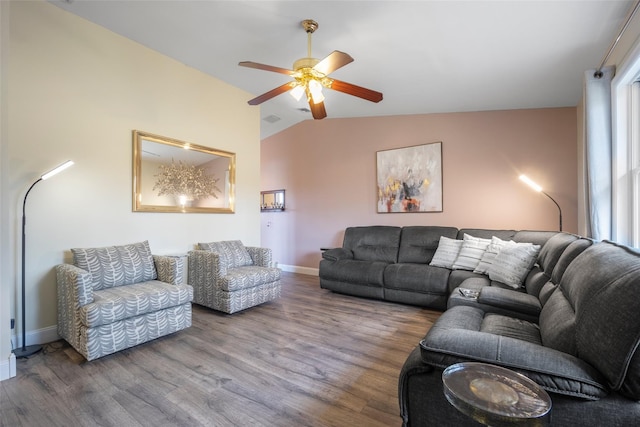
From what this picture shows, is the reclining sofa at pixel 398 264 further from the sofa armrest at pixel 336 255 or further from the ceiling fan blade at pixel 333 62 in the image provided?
the ceiling fan blade at pixel 333 62

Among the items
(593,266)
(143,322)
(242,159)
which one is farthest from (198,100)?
(593,266)

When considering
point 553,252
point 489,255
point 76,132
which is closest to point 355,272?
point 489,255

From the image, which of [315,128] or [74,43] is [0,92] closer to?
[74,43]

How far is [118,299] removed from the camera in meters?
2.24

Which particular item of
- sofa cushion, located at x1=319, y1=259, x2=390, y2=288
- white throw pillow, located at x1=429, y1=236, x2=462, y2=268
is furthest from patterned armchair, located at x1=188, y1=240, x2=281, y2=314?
white throw pillow, located at x1=429, y1=236, x2=462, y2=268

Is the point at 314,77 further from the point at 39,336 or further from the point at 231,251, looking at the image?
the point at 39,336

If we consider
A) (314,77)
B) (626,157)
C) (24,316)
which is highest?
(314,77)

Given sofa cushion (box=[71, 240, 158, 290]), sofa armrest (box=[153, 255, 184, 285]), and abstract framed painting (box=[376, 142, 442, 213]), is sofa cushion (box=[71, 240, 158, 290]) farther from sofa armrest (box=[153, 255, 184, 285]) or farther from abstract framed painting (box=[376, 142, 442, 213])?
abstract framed painting (box=[376, 142, 442, 213])

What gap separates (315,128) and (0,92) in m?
4.19

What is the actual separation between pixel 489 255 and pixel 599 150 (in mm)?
1376

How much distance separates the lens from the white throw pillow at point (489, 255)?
3.11 meters

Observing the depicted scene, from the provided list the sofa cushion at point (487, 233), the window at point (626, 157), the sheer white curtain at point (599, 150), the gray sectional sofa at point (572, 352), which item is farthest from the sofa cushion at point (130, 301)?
the window at point (626, 157)

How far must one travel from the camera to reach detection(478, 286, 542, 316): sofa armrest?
1870 mm

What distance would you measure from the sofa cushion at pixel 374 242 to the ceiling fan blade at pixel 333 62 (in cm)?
264
